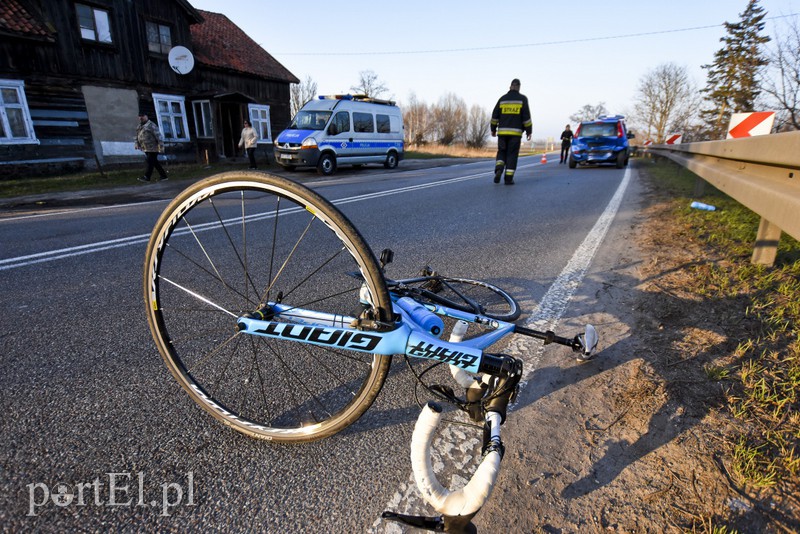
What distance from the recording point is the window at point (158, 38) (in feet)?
58.9

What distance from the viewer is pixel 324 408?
6.36ft

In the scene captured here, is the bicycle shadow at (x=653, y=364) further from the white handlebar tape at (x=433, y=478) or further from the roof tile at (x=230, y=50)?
the roof tile at (x=230, y=50)

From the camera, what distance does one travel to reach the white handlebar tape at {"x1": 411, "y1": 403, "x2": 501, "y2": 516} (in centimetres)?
120

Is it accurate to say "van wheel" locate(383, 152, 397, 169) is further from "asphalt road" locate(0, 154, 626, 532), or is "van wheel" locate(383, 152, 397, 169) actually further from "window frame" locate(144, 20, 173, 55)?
"asphalt road" locate(0, 154, 626, 532)

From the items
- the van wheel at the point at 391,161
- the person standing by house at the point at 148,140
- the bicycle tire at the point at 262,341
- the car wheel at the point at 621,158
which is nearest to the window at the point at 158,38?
the person standing by house at the point at 148,140

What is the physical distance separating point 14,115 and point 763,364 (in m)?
20.3

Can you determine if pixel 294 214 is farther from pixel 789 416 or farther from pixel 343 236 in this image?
pixel 789 416

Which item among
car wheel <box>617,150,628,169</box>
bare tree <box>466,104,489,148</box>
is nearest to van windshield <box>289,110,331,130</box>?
car wheel <box>617,150,628,169</box>

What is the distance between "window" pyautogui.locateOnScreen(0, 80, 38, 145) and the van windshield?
9.17 metres

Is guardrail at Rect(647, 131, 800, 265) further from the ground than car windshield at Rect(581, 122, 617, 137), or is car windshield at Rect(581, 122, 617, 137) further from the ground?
car windshield at Rect(581, 122, 617, 137)

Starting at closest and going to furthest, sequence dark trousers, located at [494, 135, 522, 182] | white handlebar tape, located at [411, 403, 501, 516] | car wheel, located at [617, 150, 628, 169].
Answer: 1. white handlebar tape, located at [411, 403, 501, 516]
2. dark trousers, located at [494, 135, 522, 182]
3. car wheel, located at [617, 150, 628, 169]

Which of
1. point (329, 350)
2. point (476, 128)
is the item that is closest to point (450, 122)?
point (476, 128)

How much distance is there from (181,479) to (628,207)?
8.03 meters

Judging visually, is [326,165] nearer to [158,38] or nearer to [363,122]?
[363,122]
